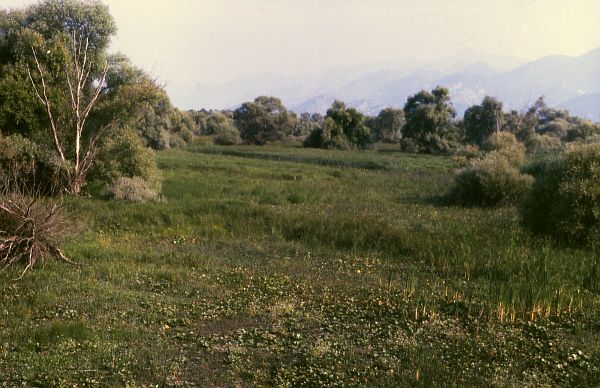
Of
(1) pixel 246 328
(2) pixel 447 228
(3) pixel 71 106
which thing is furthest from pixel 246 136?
(1) pixel 246 328

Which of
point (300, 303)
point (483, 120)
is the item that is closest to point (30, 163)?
point (300, 303)

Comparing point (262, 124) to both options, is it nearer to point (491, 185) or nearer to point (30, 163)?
point (491, 185)

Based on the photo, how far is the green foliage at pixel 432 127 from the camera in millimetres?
72750

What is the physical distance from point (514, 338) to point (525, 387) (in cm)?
199

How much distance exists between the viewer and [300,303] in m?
10.9

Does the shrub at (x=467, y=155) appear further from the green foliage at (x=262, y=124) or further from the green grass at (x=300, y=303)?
the green foliage at (x=262, y=124)

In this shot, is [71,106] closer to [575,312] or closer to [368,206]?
[368,206]

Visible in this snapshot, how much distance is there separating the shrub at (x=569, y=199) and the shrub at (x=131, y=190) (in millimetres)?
15618

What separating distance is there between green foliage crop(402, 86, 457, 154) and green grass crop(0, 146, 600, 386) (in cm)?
5472

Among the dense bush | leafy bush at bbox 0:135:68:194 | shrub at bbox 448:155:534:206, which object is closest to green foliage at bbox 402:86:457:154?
the dense bush

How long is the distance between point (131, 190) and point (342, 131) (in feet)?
195

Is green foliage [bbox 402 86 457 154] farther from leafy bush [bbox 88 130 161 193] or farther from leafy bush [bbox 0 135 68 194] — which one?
leafy bush [bbox 0 135 68 194]

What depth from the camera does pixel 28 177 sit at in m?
23.3

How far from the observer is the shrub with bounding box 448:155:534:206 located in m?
25.3
